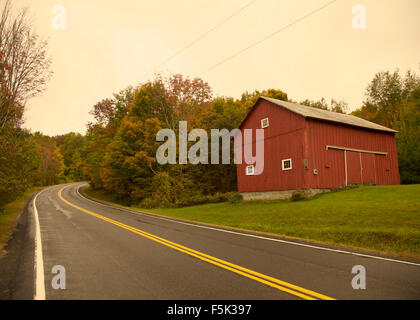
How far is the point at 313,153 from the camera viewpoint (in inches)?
856

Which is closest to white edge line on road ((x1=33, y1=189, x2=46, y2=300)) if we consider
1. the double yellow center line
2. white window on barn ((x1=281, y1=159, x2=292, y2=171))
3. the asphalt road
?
the asphalt road

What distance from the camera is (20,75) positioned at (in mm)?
13805

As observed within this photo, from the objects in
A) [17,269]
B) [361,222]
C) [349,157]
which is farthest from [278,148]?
[17,269]

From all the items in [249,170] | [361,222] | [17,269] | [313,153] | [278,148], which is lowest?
[17,269]

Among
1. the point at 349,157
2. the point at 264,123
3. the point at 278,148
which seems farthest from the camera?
the point at 264,123

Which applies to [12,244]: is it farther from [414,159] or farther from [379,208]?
[414,159]

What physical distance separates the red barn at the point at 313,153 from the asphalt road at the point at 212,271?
13.2 meters

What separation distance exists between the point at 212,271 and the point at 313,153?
17.6m

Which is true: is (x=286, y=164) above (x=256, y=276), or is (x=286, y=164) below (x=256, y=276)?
above

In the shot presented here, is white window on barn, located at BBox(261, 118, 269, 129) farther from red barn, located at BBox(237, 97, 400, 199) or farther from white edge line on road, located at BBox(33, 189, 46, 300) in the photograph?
white edge line on road, located at BBox(33, 189, 46, 300)

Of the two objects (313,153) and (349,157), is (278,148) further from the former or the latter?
(349,157)
